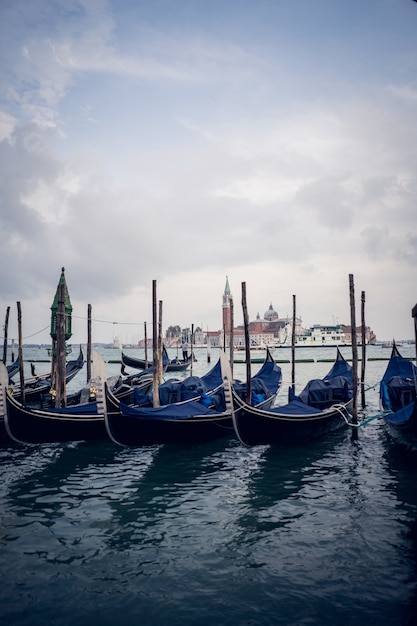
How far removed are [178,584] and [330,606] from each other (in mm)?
1547

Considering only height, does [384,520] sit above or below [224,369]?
below

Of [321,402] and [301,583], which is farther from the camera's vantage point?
[321,402]

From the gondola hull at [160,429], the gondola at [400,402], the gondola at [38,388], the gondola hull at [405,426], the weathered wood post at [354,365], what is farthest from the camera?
the gondola at [38,388]

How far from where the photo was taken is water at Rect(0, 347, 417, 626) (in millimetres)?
3996

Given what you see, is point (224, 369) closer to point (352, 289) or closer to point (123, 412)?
point (123, 412)

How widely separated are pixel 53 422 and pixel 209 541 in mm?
5951

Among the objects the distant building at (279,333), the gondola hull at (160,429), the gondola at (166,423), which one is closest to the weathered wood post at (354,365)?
the gondola at (166,423)

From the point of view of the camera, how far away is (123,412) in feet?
30.3

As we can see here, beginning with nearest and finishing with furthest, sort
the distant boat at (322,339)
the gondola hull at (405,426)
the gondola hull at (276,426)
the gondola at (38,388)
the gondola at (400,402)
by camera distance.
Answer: the gondola hull at (405,426)
the gondola at (400,402)
the gondola hull at (276,426)
the gondola at (38,388)
the distant boat at (322,339)

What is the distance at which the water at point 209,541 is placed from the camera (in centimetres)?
400

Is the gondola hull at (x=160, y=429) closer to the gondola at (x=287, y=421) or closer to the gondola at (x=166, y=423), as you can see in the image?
the gondola at (x=166, y=423)

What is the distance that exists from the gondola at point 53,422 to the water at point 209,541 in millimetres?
863

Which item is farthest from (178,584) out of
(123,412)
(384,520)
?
(123,412)

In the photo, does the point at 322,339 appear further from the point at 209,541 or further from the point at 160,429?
the point at 209,541
